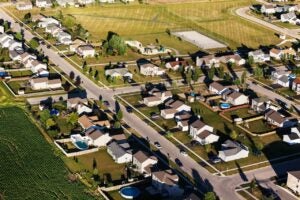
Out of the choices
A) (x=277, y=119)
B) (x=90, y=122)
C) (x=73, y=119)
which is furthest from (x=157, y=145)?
(x=277, y=119)

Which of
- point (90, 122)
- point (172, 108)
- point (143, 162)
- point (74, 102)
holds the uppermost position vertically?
point (74, 102)

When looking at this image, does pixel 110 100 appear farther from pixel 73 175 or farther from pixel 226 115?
pixel 73 175

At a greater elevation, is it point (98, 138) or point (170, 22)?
point (170, 22)

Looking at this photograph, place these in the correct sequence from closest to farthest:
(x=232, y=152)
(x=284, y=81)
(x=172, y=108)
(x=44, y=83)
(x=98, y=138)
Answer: (x=232, y=152), (x=98, y=138), (x=172, y=108), (x=44, y=83), (x=284, y=81)

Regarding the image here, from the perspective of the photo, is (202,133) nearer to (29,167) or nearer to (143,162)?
(143,162)

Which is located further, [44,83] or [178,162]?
[44,83]

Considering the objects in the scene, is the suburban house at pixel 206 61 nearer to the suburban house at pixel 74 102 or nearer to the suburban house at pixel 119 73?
the suburban house at pixel 119 73

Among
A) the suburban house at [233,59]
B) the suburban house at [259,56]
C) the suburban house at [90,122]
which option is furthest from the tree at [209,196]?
the suburban house at [259,56]
